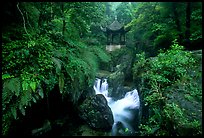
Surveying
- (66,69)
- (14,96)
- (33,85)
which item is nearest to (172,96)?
(66,69)

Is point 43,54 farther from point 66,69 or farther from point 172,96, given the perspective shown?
point 172,96

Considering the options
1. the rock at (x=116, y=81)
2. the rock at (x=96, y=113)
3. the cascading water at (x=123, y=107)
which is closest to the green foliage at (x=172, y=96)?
the rock at (x=96, y=113)

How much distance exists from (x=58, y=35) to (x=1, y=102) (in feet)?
9.65

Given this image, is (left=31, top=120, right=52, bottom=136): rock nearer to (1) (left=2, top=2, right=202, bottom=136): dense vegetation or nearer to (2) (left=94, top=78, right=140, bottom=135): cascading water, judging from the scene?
(1) (left=2, top=2, right=202, bottom=136): dense vegetation

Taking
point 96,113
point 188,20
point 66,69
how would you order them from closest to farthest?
1. point 66,69
2. point 96,113
3. point 188,20

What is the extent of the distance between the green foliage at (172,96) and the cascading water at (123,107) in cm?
470

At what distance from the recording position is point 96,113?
9.03m

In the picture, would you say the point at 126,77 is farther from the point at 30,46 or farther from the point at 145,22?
the point at 30,46

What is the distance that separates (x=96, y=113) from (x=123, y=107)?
457 centimetres

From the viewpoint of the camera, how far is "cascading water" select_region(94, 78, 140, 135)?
1011cm

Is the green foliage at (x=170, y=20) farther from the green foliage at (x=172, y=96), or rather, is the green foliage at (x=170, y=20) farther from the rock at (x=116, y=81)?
the rock at (x=116, y=81)

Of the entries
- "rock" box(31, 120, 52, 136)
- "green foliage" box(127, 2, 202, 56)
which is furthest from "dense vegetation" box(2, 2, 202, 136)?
"green foliage" box(127, 2, 202, 56)

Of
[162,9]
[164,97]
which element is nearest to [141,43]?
[162,9]

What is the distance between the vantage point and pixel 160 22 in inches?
441
